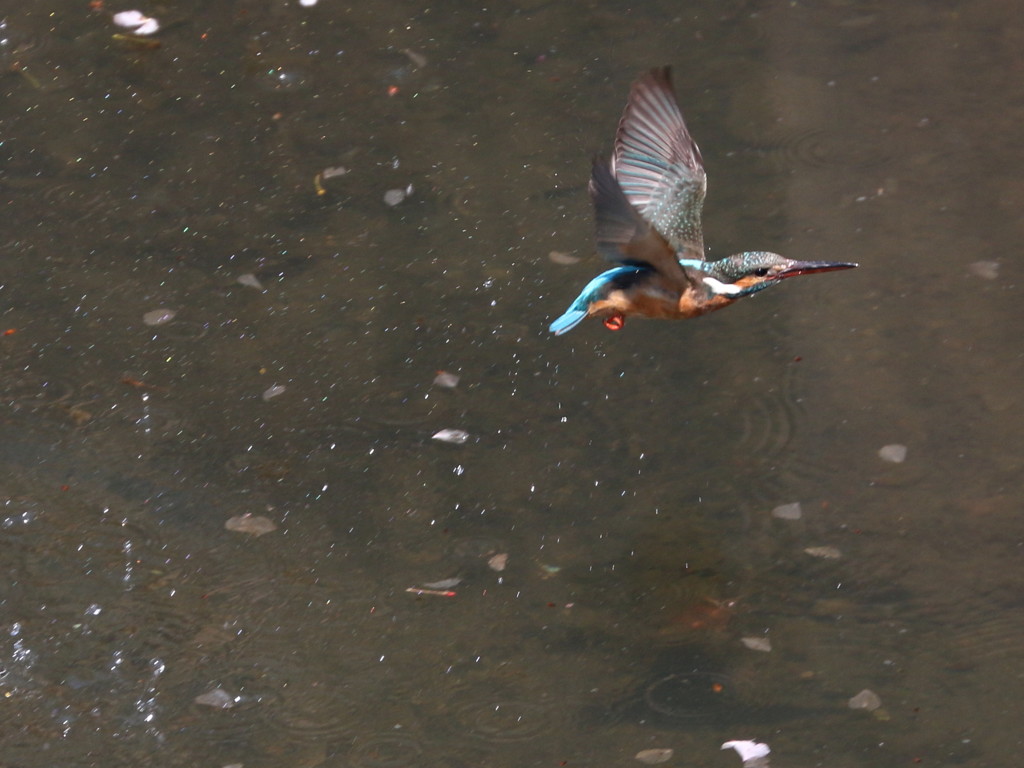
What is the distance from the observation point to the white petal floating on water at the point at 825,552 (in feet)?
10.6

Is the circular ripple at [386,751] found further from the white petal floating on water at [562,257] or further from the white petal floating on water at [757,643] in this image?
the white petal floating on water at [562,257]

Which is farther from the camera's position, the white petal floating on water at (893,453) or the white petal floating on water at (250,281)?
the white petal floating on water at (250,281)

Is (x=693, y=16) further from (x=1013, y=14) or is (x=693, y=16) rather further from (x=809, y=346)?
(x=809, y=346)

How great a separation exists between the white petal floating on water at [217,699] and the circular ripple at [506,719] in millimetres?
539

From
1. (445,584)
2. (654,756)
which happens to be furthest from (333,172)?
(654,756)

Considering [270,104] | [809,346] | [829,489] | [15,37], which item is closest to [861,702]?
[829,489]

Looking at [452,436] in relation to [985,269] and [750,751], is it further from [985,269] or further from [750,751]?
[985,269]

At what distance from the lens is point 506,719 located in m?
2.83

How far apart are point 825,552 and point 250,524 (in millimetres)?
1519

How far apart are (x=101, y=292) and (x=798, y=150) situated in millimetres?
2500

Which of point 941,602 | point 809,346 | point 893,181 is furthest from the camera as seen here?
point 893,181

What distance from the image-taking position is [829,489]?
11.1 ft

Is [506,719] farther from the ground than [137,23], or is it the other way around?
[137,23]

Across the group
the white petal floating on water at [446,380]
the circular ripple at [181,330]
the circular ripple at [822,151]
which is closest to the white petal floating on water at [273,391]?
the circular ripple at [181,330]
